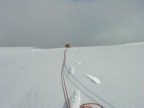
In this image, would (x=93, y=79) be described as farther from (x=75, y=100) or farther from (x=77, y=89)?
→ (x=75, y=100)

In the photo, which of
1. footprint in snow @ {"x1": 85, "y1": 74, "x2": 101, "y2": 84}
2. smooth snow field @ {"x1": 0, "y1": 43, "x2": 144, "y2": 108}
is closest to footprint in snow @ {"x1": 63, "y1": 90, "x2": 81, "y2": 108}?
smooth snow field @ {"x1": 0, "y1": 43, "x2": 144, "y2": 108}

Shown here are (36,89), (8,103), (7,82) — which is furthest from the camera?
(7,82)

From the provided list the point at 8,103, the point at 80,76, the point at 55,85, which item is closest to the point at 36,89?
the point at 55,85

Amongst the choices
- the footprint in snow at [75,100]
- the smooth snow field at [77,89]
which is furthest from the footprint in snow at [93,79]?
the footprint in snow at [75,100]

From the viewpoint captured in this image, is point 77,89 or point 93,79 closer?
point 77,89

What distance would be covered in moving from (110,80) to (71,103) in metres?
0.94

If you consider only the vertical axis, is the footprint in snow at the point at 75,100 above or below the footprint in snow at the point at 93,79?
below

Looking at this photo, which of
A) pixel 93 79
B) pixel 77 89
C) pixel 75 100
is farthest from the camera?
pixel 93 79

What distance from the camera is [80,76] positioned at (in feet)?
9.26

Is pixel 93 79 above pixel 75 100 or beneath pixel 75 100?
above

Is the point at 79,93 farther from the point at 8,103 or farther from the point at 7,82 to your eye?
the point at 7,82

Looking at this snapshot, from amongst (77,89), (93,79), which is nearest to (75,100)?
(77,89)

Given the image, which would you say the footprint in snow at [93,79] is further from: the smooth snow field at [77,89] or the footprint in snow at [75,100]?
the footprint in snow at [75,100]

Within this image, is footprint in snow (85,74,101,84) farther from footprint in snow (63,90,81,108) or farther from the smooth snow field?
footprint in snow (63,90,81,108)
